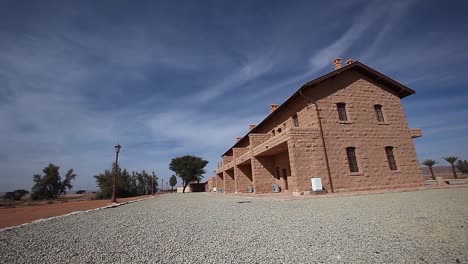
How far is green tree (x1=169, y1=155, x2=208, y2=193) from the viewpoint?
60750 millimetres

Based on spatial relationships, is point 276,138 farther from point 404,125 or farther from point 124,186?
point 124,186

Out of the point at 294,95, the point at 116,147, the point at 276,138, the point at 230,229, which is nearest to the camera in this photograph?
the point at 230,229

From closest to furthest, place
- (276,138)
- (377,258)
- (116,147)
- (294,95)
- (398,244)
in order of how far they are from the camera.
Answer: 1. (377,258)
2. (398,244)
3. (276,138)
4. (294,95)
5. (116,147)

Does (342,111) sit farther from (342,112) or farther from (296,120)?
(296,120)

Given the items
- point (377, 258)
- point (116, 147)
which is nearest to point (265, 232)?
point (377, 258)

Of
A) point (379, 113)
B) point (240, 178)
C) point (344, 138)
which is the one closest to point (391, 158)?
point (379, 113)

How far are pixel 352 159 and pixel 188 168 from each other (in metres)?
51.0

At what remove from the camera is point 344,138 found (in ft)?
48.5

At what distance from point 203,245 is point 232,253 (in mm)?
758

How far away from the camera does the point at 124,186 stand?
156 ft

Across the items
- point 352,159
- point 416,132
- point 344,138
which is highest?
point 416,132

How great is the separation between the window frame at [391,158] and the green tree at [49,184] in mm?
58208

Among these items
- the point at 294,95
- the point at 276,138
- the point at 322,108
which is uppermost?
the point at 294,95

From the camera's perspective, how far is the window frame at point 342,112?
15558 mm
